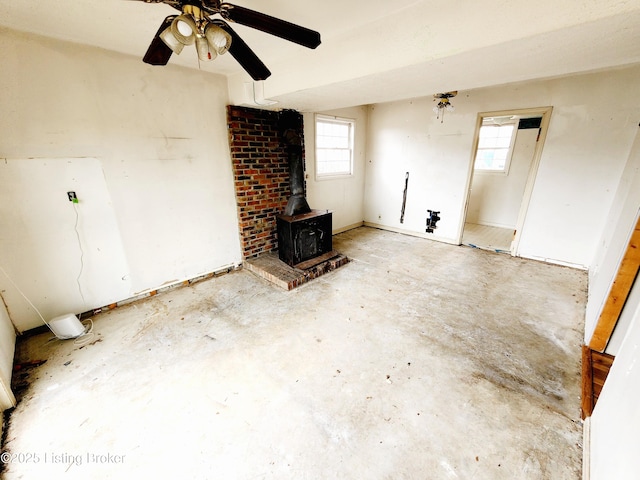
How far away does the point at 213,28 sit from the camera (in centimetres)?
129

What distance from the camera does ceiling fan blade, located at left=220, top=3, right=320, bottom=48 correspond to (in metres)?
1.22

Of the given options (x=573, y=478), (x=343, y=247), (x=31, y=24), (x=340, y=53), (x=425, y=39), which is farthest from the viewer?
(x=343, y=247)

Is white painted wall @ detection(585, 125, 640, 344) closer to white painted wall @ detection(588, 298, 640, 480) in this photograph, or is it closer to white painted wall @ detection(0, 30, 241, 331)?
white painted wall @ detection(588, 298, 640, 480)

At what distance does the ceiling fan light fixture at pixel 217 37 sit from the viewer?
130cm

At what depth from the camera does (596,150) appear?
3.23 m

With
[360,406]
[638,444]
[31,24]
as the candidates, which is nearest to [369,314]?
[360,406]

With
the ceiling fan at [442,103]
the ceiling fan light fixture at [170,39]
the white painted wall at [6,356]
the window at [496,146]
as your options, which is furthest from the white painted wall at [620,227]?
the white painted wall at [6,356]

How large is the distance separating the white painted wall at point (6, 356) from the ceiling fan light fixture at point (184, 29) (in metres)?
2.35

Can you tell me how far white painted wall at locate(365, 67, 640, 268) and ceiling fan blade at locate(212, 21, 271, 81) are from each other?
148 inches

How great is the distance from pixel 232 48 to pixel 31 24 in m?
1.74

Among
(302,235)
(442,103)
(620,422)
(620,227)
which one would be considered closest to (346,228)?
(302,235)

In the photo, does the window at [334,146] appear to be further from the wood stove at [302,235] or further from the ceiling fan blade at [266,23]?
the ceiling fan blade at [266,23]

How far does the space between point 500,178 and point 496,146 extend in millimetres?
708

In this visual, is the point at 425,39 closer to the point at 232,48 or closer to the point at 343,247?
the point at 232,48
